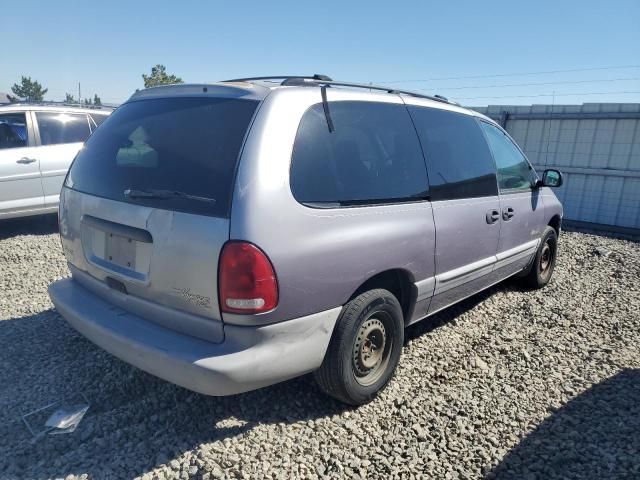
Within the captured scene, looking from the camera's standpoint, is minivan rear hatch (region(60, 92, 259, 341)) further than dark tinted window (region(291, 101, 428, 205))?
No

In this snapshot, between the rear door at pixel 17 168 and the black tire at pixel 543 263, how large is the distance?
641cm

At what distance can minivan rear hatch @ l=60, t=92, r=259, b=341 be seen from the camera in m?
2.11

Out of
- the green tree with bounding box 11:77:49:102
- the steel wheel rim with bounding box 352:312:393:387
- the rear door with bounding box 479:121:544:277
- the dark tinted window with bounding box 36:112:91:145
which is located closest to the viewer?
the steel wheel rim with bounding box 352:312:393:387

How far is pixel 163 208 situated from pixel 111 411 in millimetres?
1320

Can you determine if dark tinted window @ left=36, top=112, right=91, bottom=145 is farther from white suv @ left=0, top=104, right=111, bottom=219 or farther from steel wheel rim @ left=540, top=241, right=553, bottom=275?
steel wheel rim @ left=540, top=241, right=553, bottom=275

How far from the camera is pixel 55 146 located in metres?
6.40

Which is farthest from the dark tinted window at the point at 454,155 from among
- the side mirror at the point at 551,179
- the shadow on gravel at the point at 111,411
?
the shadow on gravel at the point at 111,411

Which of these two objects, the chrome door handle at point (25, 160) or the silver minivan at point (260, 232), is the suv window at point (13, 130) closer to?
the chrome door handle at point (25, 160)

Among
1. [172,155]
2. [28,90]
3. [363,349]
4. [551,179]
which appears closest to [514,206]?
[551,179]

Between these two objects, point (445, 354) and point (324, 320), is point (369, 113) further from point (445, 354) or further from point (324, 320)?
point (445, 354)

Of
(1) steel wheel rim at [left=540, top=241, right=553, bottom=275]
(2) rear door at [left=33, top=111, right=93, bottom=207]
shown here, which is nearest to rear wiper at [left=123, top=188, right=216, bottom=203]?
(1) steel wheel rim at [left=540, top=241, right=553, bottom=275]

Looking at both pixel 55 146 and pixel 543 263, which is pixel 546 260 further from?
pixel 55 146

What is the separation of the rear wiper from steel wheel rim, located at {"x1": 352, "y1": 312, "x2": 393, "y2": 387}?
3.81 ft

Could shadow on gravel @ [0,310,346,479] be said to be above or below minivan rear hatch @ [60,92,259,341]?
below
